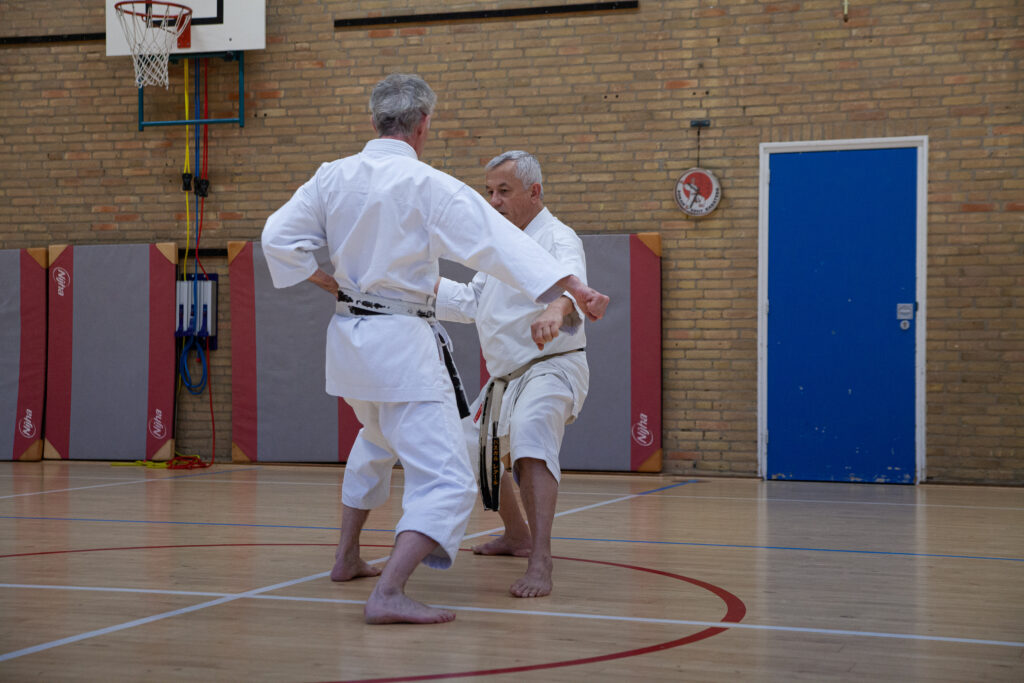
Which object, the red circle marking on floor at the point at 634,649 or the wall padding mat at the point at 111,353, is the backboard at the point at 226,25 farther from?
the red circle marking on floor at the point at 634,649

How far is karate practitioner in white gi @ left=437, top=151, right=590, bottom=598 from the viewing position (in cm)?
348

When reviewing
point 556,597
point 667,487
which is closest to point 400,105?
point 556,597

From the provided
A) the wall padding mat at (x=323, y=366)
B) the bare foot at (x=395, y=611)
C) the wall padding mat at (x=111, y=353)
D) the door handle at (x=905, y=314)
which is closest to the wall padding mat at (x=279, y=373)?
the wall padding mat at (x=323, y=366)

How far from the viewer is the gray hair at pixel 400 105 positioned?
126 inches

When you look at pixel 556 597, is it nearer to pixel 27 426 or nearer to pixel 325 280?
pixel 325 280

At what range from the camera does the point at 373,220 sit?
3.07 metres

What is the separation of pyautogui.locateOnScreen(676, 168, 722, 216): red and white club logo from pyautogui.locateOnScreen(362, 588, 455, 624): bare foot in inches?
219

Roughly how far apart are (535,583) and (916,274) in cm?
518

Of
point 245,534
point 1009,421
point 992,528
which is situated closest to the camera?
point 245,534

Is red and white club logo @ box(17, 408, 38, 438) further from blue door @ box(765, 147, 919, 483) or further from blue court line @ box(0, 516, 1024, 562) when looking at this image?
blue door @ box(765, 147, 919, 483)

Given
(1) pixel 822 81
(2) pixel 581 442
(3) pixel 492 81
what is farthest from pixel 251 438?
(1) pixel 822 81

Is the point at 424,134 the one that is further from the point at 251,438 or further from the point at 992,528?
the point at 251,438

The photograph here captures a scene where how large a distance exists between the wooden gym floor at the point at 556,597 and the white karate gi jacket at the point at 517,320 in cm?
70

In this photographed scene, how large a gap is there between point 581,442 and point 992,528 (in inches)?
132
